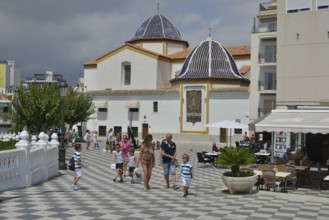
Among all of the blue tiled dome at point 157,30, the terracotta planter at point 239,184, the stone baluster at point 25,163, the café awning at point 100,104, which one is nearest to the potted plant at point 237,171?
the terracotta planter at point 239,184

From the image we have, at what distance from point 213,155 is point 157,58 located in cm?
3081

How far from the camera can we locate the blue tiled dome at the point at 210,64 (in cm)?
4691

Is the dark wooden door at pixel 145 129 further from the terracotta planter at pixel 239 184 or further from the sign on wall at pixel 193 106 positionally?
the terracotta planter at pixel 239 184

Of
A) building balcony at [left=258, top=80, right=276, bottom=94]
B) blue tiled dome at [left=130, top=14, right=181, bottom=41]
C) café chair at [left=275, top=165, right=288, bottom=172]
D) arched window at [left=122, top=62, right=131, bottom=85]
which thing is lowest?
café chair at [left=275, top=165, right=288, bottom=172]

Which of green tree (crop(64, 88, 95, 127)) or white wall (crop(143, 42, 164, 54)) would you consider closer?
green tree (crop(64, 88, 95, 127))

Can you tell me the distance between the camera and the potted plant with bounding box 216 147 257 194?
1357 cm

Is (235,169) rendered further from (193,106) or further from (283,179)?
(193,106)

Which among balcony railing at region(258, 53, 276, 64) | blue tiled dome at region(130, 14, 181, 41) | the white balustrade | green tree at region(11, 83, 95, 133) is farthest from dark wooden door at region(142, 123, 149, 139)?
the white balustrade

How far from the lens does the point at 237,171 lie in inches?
546

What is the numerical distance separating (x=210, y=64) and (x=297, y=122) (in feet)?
109

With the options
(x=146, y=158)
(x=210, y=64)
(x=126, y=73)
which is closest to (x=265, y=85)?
(x=210, y=64)

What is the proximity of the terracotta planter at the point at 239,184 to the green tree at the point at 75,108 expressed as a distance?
31930 millimetres

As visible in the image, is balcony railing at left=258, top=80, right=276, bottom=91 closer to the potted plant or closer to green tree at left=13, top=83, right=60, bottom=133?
green tree at left=13, top=83, right=60, bottom=133

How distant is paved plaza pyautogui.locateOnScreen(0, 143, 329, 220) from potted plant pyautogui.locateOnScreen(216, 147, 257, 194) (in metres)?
0.32
